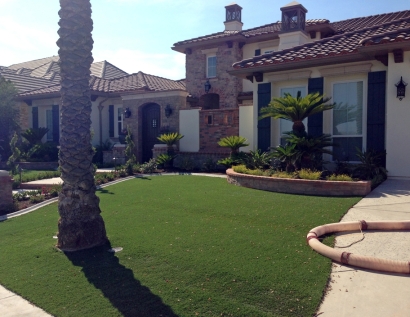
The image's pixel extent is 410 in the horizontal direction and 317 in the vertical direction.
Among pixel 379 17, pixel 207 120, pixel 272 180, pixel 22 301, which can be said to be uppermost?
pixel 379 17

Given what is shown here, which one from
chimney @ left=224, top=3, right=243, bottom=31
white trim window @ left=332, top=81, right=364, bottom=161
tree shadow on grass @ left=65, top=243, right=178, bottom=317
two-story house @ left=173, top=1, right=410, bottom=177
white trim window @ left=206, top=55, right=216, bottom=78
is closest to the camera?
Result: tree shadow on grass @ left=65, top=243, right=178, bottom=317

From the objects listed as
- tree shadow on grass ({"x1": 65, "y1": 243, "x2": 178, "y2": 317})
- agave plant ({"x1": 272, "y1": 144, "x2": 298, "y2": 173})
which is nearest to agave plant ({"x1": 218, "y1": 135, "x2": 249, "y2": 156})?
agave plant ({"x1": 272, "y1": 144, "x2": 298, "y2": 173})

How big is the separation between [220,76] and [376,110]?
11.0m

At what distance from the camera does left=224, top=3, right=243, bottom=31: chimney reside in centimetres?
2253

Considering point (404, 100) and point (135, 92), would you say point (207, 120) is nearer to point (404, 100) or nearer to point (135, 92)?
point (135, 92)

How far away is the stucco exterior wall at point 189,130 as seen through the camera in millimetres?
16438

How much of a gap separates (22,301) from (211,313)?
235cm

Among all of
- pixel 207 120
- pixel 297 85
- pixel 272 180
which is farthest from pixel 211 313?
pixel 207 120

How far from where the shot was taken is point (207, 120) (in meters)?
16.2

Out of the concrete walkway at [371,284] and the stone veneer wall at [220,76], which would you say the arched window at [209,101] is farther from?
the concrete walkway at [371,284]

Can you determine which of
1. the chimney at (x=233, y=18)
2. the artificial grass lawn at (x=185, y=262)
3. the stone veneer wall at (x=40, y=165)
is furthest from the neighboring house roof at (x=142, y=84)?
the artificial grass lawn at (x=185, y=262)

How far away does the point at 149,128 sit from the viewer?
1903 centimetres

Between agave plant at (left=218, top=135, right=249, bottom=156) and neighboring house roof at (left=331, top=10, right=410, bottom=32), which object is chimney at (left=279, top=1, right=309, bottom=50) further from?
agave plant at (left=218, top=135, right=249, bottom=156)

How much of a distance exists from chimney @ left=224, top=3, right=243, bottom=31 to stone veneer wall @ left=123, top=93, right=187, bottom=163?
22.9 feet
